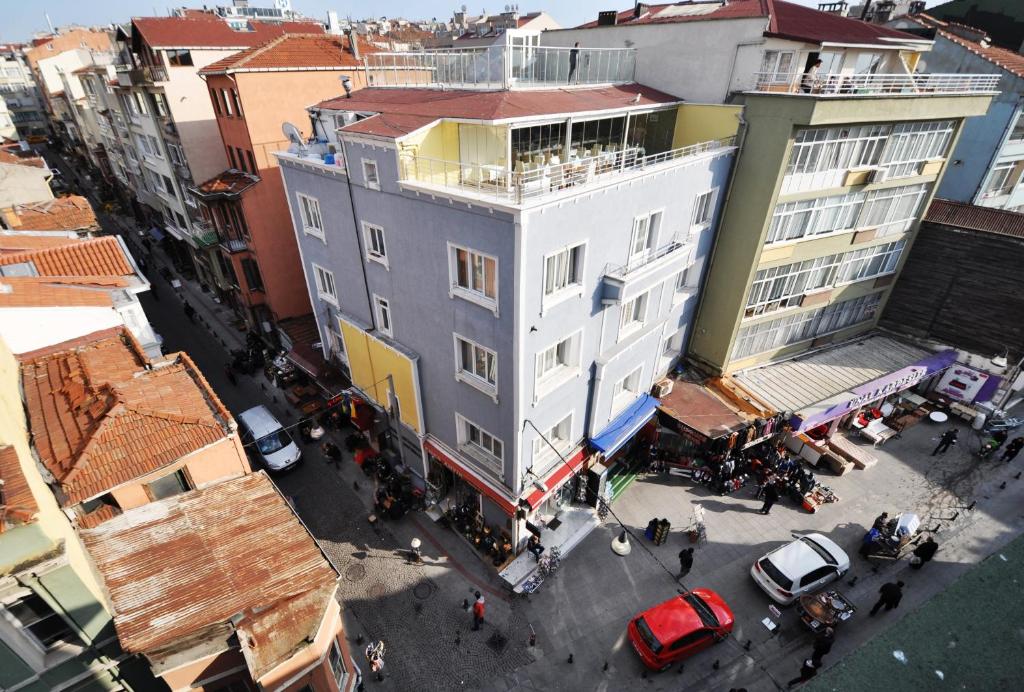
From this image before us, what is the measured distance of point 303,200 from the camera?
21.4 metres

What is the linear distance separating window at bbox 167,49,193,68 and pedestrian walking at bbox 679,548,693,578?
40755 millimetres

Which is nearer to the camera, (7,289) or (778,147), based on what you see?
(7,289)

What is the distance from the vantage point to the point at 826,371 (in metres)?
26.0

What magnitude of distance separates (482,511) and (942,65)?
37.3 metres

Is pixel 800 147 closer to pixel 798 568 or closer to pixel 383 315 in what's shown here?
pixel 798 568

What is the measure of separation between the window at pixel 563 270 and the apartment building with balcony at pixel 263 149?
20.5m

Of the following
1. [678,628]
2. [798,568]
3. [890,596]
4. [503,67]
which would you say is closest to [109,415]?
[503,67]

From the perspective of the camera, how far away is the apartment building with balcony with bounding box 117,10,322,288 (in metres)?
31.0

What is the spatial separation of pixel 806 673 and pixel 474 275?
56.8 ft

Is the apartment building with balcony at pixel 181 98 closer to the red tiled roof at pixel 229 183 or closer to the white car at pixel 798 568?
the red tiled roof at pixel 229 183

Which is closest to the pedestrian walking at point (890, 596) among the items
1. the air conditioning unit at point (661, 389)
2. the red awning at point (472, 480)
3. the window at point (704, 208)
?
the air conditioning unit at point (661, 389)

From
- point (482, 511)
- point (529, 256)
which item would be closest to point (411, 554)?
point (482, 511)

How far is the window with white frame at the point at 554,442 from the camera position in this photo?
18.1m

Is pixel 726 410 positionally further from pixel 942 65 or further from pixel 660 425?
pixel 942 65
